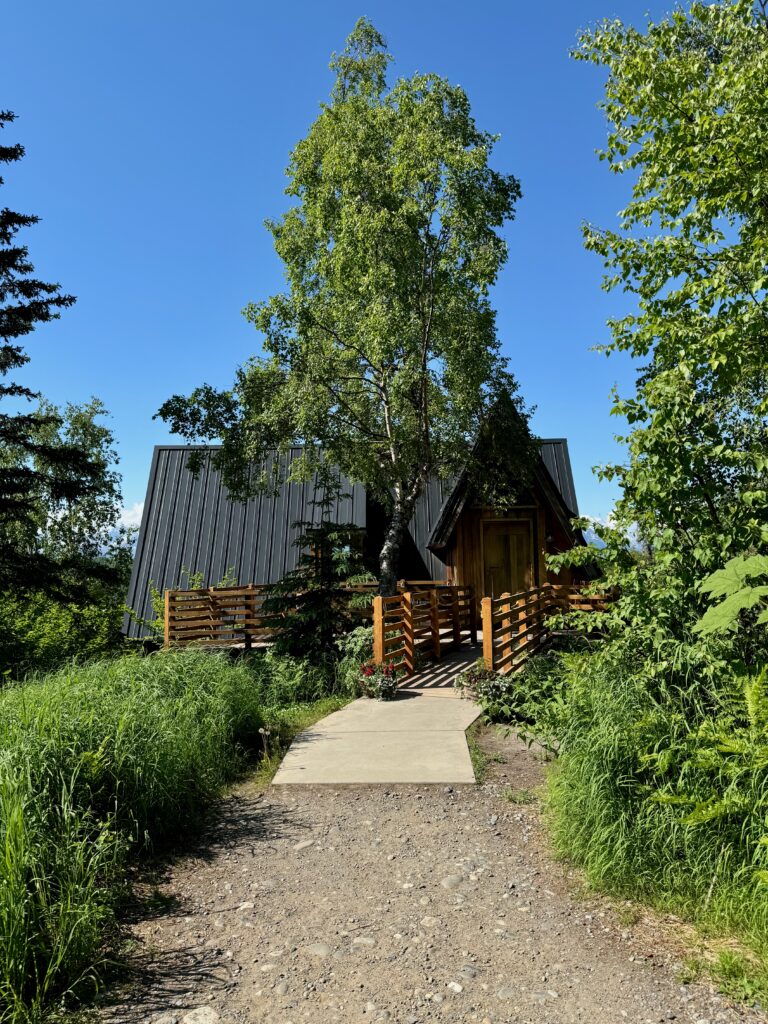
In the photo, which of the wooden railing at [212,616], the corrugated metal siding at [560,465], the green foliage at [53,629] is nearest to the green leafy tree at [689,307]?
the corrugated metal siding at [560,465]

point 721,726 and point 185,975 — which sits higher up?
point 721,726

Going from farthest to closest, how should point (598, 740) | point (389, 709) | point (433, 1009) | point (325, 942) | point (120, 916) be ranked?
point (389, 709)
point (598, 740)
point (120, 916)
point (325, 942)
point (433, 1009)

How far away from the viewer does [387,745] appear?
7336mm

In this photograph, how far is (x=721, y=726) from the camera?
3920 millimetres

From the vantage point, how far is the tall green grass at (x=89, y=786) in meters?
3.25

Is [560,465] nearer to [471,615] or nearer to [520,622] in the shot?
[471,615]

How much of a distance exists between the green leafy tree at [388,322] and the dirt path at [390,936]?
28.1 feet

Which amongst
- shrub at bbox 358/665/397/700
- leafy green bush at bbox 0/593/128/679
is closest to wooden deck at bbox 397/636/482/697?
shrub at bbox 358/665/397/700

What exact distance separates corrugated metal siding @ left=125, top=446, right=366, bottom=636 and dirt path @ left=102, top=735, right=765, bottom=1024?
1342cm

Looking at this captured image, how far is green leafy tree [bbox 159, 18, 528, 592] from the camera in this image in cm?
1240

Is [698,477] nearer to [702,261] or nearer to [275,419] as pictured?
[702,261]

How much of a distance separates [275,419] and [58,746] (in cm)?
893

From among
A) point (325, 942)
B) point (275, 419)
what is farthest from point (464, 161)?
point (325, 942)

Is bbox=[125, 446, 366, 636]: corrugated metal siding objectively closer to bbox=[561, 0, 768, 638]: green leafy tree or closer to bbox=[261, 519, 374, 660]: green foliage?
bbox=[261, 519, 374, 660]: green foliage
